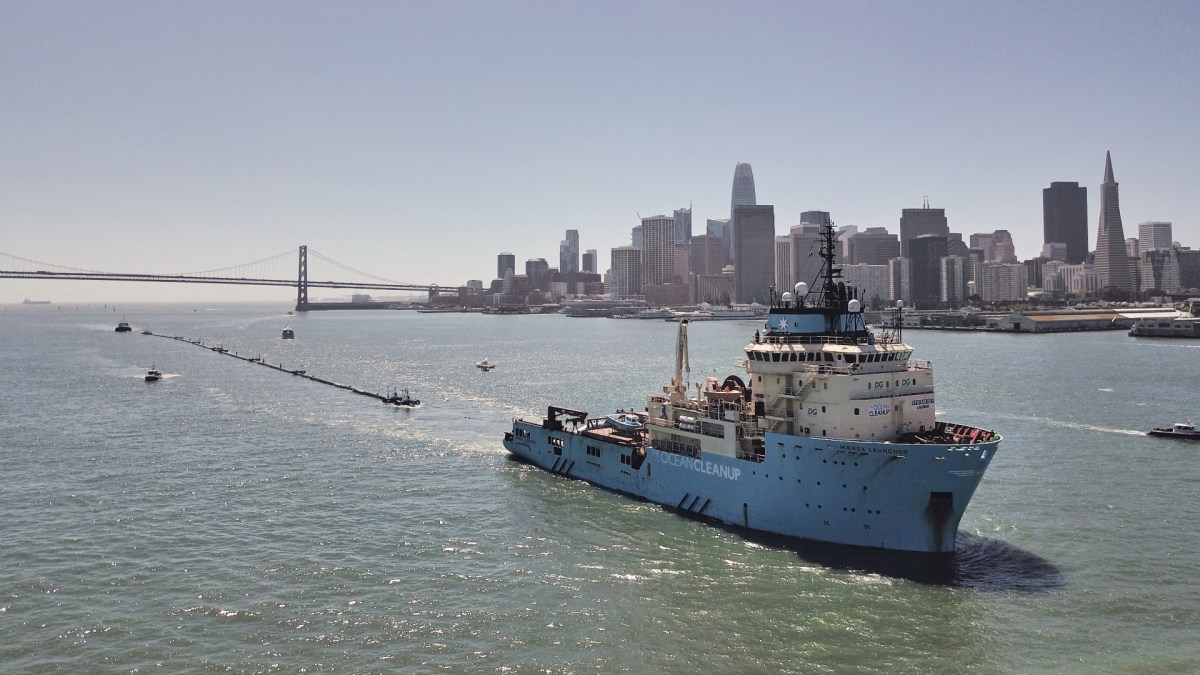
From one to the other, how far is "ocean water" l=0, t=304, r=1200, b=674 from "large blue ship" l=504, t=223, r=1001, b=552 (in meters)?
1.04

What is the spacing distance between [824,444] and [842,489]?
164 centimetres

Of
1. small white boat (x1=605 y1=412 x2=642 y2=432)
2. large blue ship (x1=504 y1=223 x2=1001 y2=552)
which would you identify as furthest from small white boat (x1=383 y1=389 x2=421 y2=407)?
large blue ship (x1=504 y1=223 x2=1001 y2=552)

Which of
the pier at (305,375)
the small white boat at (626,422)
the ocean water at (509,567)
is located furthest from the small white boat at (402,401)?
the small white boat at (626,422)

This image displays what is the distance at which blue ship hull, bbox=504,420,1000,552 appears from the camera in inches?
966

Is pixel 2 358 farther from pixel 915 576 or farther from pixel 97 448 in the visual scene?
pixel 915 576

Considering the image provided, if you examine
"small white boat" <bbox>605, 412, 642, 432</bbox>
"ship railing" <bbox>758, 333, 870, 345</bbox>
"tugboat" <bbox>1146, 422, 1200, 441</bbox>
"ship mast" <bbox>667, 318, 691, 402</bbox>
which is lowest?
"tugboat" <bbox>1146, 422, 1200, 441</bbox>

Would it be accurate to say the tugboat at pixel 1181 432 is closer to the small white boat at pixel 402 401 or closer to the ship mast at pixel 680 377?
the ship mast at pixel 680 377

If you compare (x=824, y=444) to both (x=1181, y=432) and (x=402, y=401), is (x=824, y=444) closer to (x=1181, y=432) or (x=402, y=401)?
(x=1181, y=432)

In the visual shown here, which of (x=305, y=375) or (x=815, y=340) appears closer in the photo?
(x=815, y=340)

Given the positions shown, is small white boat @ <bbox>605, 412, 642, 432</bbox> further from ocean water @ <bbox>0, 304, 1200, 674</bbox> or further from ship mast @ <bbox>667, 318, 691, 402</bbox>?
ocean water @ <bbox>0, 304, 1200, 674</bbox>

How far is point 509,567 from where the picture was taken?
83.0 ft

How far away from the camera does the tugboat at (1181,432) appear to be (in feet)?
145

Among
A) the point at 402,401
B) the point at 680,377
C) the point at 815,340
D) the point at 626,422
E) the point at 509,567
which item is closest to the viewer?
the point at 509,567

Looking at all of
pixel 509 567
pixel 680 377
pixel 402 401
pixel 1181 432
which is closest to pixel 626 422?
pixel 680 377
